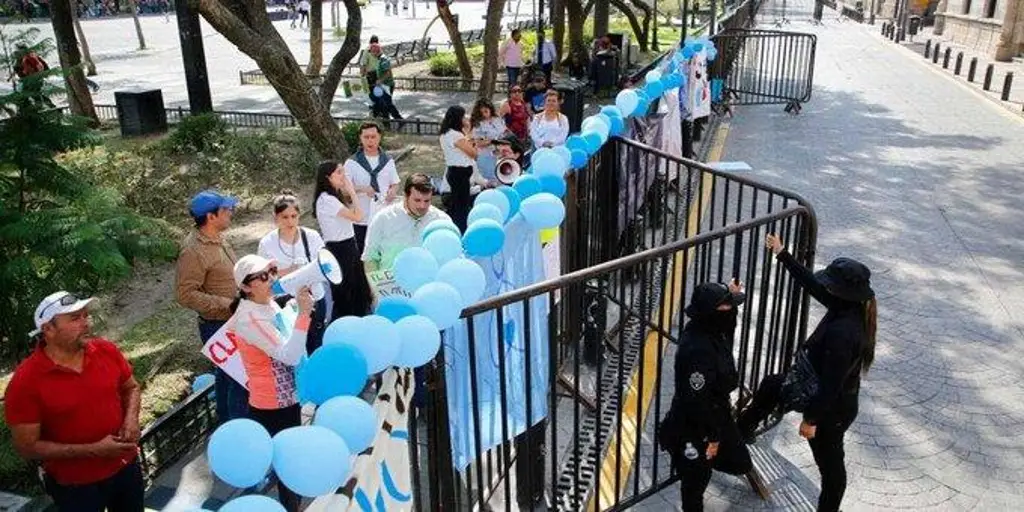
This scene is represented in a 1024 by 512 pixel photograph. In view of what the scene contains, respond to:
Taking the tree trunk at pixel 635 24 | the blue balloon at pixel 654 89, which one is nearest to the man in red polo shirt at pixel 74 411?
the blue balloon at pixel 654 89

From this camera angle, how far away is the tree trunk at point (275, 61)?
10.0m

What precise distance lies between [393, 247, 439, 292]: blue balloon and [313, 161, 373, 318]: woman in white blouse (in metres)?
2.40

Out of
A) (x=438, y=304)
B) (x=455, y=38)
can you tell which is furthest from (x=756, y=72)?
(x=438, y=304)

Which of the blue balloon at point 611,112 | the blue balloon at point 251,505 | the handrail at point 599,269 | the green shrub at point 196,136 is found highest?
the blue balloon at point 611,112

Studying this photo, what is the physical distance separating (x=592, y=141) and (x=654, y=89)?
10.3 feet

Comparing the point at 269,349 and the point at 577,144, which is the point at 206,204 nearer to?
the point at 269,349

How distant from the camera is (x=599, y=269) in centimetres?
359

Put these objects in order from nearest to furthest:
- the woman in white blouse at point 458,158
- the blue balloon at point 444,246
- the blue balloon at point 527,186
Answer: the blue balloon at point 444,246, the blue balloon at point 527,186, the woman in white blouse at point 458,158

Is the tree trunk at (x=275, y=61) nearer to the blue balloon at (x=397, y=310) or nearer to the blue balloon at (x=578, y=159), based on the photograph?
the blue balloon at (x=578, y=159)

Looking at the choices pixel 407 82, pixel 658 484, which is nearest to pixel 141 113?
pixel 407 82

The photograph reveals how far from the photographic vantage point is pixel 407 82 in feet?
70.1

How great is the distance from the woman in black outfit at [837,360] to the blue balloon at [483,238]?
5.54 feet

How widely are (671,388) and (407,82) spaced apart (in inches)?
675

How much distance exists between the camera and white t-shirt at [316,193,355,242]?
5875mm
